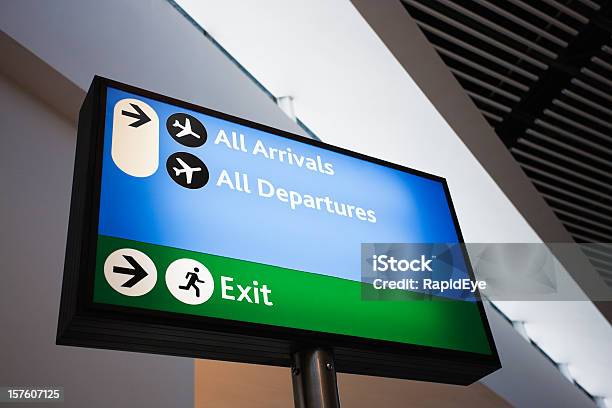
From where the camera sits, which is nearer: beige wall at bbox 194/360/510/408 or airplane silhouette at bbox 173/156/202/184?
airplane silhouette at bbox 173/156/202/184

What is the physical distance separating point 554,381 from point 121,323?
7330mm

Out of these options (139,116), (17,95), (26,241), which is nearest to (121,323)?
(139,116)

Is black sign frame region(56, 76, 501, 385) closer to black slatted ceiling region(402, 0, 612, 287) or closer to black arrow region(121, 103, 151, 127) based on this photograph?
black arrow region(121, 103, 151, 127)

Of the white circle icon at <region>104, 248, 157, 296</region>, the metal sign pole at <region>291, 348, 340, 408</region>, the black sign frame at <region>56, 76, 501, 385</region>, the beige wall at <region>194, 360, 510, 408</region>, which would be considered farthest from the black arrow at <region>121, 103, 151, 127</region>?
the beige wall at <region>194, 360, 510, 408</region>

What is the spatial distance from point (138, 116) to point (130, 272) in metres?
0.56

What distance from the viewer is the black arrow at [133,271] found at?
1.55m

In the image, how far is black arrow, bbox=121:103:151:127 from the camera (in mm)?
1929

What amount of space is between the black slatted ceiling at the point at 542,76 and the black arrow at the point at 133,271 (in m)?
3.76

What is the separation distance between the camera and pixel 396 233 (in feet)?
7.36

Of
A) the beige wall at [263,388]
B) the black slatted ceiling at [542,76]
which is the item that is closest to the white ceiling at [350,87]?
the black slatted ceiling at [542,76]

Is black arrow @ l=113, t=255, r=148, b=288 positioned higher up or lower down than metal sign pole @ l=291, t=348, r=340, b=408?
higher up

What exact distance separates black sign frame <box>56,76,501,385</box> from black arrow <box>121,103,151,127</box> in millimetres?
65

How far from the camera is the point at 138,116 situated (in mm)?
1954

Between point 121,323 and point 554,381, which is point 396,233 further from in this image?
point 554,381
